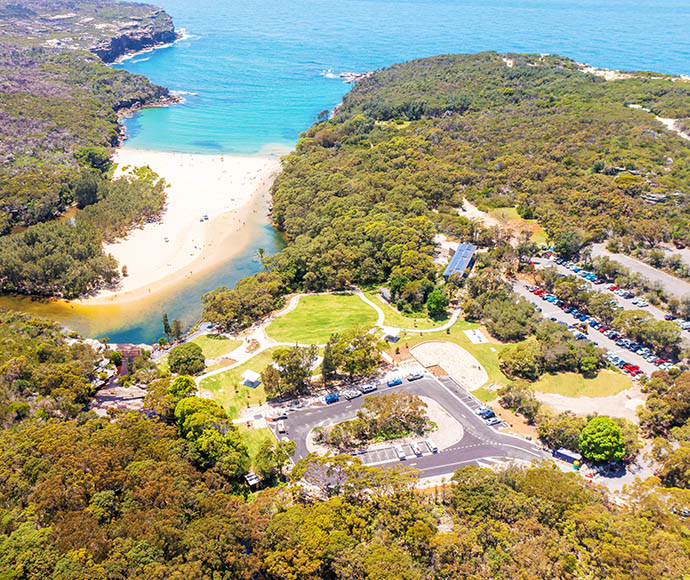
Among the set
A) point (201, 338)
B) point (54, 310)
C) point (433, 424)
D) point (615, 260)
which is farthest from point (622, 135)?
point (54, 310)

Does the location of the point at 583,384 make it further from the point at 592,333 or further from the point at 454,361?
the point at 454,361

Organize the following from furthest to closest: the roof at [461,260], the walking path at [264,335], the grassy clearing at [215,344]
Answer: the roof at [461,260] < the grassy clearing at [215,344] < the walking path at [264,335]

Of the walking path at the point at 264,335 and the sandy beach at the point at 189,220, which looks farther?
the sandy beach at the point at 189,220

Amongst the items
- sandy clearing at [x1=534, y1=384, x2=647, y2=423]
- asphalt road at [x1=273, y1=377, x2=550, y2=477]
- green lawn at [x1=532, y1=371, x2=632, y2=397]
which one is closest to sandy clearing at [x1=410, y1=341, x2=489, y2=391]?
asphalt road at [x1=273, y1=377, x2=550, y2=477]

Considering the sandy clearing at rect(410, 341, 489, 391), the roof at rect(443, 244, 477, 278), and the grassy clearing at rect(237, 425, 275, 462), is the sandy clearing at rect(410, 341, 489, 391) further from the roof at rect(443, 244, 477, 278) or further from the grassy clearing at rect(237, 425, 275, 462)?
the grassy clearing at rect(237, 425, 275, 462)

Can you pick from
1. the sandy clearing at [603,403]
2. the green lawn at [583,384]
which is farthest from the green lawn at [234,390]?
the green lawn at [583,384]

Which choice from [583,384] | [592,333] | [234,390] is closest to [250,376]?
[234,390]

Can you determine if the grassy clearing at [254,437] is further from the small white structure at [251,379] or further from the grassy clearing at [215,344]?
the grassy clearing at [215,344]
